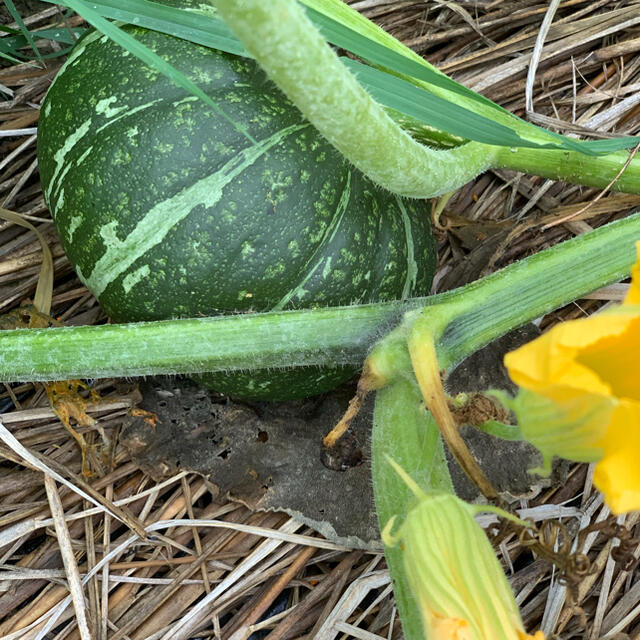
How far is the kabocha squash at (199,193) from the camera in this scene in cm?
138

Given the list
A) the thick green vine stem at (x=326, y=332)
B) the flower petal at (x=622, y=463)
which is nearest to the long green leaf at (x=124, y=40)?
the thick green vine stem at (x=326, y=332)

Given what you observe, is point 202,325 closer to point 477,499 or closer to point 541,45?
point 477,499

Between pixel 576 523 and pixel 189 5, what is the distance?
132 cm

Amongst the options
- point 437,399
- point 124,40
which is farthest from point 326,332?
point 124,40

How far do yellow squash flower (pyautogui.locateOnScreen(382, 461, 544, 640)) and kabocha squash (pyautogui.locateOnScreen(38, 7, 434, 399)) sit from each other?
1.91 feet

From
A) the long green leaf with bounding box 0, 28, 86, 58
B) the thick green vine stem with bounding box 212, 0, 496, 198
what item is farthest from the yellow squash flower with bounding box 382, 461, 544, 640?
the long green leaf with bounding box 0, 28, 86, 58

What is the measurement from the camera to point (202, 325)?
4.13ft

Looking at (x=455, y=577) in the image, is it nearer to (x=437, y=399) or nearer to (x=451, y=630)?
(x=451, y=630)

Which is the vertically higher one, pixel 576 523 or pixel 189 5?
pixel 189 5

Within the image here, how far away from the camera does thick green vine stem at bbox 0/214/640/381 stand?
125 centimetres

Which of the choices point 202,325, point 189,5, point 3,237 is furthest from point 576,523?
point 3,237

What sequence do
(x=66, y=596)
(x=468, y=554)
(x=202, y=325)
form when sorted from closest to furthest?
(x=468, y=554), (x=202, y=325), (x=66, y=596)

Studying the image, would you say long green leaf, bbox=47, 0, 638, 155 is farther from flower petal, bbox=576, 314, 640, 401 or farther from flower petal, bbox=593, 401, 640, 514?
flower petal, bbox=593, 401, 640, 514

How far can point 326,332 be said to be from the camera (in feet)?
4.28
